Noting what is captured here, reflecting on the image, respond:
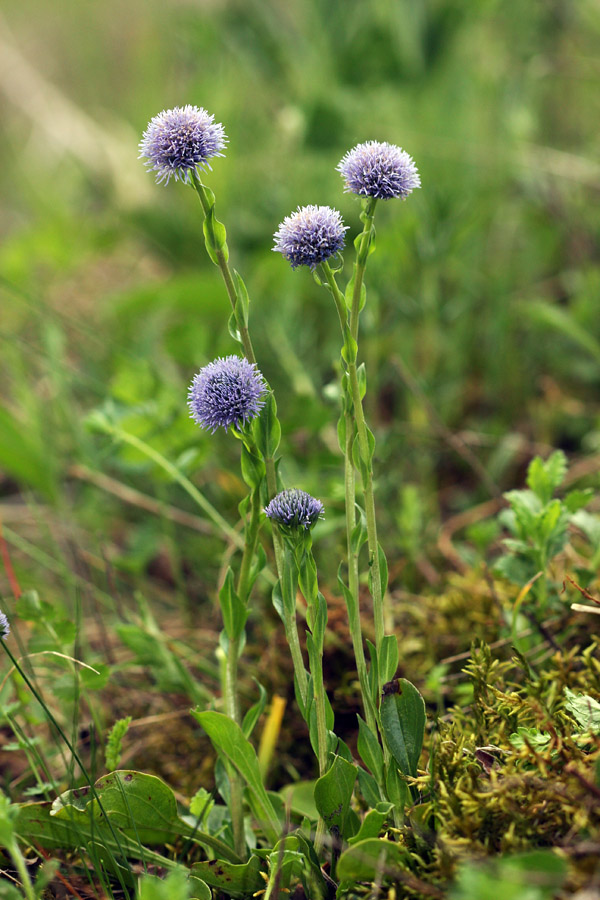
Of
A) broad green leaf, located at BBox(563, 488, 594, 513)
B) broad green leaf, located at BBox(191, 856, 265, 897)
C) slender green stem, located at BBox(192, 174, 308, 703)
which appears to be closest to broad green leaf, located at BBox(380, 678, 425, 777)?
slender green stem, located at BBox(192, 174, 308, 703)

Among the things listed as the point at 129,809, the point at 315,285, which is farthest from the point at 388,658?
the point at 315,285

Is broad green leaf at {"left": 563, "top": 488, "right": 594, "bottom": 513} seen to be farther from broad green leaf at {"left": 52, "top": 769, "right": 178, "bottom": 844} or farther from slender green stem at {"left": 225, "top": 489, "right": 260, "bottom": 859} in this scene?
broad green leaf at {"left": 52, "top": 769, "right": 178, "bottom": 844}

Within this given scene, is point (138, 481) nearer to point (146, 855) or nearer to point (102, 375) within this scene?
point (102, 375)

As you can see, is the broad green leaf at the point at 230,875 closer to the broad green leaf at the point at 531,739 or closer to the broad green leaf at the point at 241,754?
the broad green leaf at the point at 241,754

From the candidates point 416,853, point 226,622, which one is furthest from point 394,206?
point 416,853

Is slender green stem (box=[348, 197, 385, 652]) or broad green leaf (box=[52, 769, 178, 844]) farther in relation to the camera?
broad green leaf (box=[52, 769, 178, 844])
